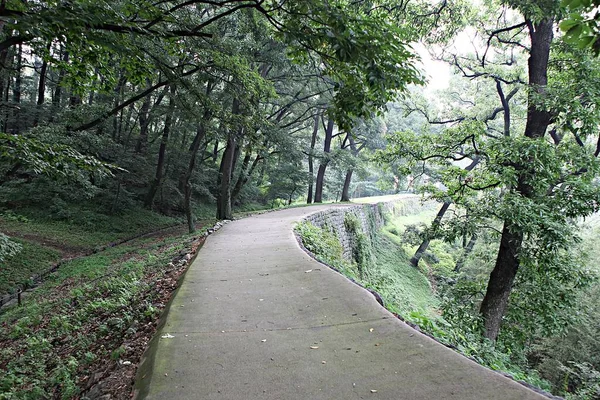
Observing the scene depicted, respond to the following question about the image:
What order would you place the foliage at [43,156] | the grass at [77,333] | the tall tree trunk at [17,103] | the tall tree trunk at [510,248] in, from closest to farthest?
the grass at [77,333], the foliage at [43,156], the tall tree trunk at [510,248], the tall tree trunk at [17,103]

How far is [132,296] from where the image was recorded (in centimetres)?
505

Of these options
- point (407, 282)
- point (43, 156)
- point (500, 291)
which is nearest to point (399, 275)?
point (407, 282)

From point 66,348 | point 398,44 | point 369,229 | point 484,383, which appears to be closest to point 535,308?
point 484,383

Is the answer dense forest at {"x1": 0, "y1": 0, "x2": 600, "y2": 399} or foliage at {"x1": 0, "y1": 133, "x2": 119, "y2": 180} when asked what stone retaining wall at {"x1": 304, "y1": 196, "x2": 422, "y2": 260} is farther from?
foliage at {"x1": 0, "y1": 133, "x2": 119, "y2": 180}

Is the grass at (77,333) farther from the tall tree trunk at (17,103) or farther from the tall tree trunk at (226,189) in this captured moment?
the tall tree trunk at (17,103)

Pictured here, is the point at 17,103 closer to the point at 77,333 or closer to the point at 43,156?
the point at 43,156

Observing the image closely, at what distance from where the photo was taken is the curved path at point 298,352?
91.4 inches

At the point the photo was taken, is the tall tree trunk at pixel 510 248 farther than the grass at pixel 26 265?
No

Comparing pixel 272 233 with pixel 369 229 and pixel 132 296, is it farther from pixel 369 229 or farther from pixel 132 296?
pixel 369 229

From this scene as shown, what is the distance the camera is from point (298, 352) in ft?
9.33

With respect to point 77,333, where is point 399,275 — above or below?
below

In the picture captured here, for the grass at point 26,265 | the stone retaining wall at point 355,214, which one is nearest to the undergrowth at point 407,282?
the stone retaining wall at point 355,214

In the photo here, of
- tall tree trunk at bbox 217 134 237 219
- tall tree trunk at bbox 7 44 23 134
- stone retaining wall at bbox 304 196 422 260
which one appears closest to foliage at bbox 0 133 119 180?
stone retaining wall at bbox 304 196 422 260

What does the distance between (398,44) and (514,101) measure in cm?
1297
